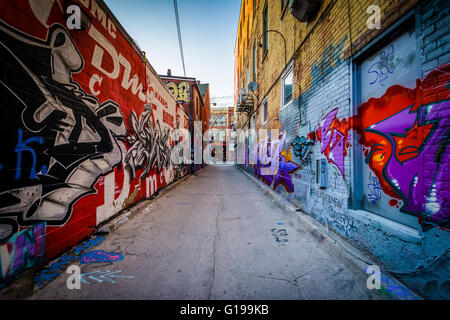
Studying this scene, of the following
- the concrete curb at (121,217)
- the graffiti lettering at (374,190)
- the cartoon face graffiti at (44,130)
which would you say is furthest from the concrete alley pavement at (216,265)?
the graffiti lettering at (374,190)

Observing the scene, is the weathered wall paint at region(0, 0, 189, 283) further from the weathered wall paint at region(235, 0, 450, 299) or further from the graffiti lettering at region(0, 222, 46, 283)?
the weathered wall paint at region(235, 0, 450, 299)

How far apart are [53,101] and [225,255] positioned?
328 centimetres

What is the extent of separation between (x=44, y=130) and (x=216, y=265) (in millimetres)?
2887

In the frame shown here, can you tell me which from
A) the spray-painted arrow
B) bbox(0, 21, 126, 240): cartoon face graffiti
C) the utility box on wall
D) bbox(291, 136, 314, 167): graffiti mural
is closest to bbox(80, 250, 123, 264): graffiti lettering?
the spray-painted arrow

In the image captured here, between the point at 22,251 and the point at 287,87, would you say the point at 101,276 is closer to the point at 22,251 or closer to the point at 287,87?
the point at 22,251

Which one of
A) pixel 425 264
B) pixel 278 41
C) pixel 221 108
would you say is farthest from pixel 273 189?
pixel 221 108

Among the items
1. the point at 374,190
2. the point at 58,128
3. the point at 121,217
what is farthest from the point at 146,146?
the point at 374,190

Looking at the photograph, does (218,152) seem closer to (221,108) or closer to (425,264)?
(221,108)

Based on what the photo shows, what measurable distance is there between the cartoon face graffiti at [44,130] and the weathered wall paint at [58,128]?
0.01 meters

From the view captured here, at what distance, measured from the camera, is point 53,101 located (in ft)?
7.74

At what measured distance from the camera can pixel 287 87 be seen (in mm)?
5801

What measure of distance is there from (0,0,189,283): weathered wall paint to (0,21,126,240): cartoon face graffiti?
0.01 metres

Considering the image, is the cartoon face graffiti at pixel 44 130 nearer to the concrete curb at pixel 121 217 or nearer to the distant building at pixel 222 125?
the concrete curb at pixel 121 217

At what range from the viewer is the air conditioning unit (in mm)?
3714
